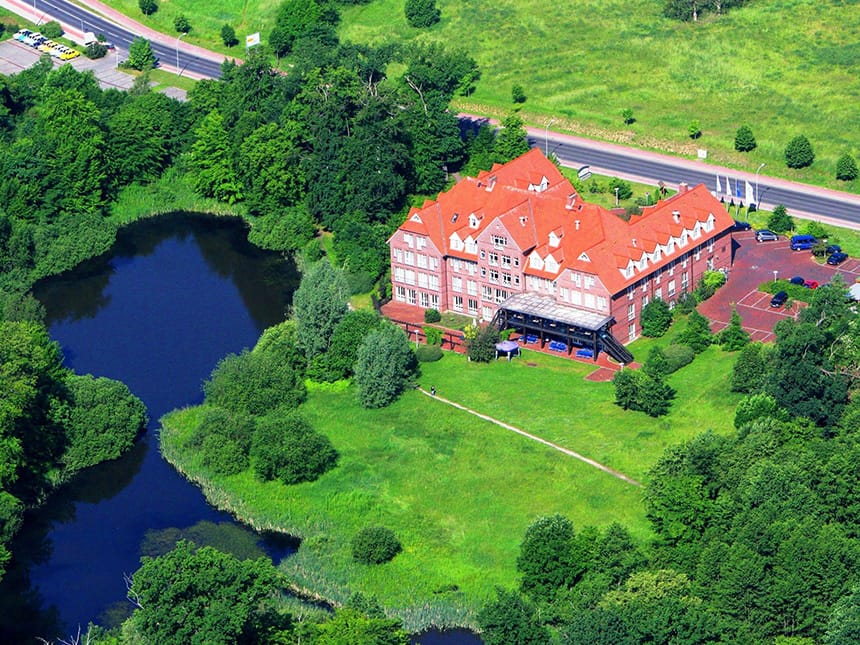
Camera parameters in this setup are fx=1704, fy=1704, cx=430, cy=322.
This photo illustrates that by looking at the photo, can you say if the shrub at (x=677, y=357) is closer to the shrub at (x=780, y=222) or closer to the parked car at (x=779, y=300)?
the parked car at (x=779, y=300)

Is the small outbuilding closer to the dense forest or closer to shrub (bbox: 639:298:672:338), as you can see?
shrub (bbox: 639:298:672:338)

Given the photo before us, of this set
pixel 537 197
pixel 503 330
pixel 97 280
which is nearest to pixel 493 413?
pixel 503 330

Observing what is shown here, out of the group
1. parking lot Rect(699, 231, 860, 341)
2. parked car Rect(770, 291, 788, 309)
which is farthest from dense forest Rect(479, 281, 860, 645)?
parked car Rect(770, 291, 788, 309)

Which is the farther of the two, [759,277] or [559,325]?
[759,277]

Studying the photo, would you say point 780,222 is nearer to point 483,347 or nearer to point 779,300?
point 779,300

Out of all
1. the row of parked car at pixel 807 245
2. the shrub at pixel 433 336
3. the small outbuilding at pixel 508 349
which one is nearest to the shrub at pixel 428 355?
the shrub at pixel 433 336

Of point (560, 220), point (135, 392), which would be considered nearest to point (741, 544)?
point (560, 220)
